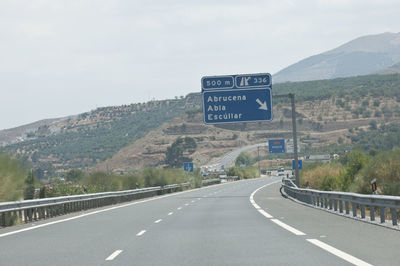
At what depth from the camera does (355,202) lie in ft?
67.7

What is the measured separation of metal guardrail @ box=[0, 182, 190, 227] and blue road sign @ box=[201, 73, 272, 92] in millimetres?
8633

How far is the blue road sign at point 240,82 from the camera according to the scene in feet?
143

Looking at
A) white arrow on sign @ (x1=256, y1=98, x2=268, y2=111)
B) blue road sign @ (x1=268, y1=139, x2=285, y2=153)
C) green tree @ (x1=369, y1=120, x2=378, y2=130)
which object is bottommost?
blue road sign @ (x1=268, y1=139, x2=285, y2=153)

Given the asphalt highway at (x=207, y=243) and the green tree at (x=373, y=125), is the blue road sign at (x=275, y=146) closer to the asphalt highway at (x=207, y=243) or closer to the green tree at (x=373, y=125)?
the asphalt highway at (x=207, y=243)

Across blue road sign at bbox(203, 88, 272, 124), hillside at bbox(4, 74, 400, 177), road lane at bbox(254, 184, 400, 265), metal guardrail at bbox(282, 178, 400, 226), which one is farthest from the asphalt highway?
hillside at bbox(4, 74, 400, 177)

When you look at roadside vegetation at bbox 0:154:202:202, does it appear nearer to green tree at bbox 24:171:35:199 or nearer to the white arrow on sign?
green tree at bbox 24:171:35:199

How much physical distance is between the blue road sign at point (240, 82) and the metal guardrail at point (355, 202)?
296 inches

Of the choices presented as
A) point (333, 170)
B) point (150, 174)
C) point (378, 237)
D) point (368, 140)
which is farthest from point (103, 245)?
point (368, 140)

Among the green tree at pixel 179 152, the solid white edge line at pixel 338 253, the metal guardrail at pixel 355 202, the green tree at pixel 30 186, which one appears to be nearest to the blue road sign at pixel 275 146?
the metal guardrail at pixel 355 202

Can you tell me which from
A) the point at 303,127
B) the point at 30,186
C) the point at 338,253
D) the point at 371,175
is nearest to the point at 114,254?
the point at 338,253

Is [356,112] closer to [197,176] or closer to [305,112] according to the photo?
[305,112]

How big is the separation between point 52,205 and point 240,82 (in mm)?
19461

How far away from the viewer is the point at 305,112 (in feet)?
569

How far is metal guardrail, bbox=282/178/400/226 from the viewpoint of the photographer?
1675 cm
